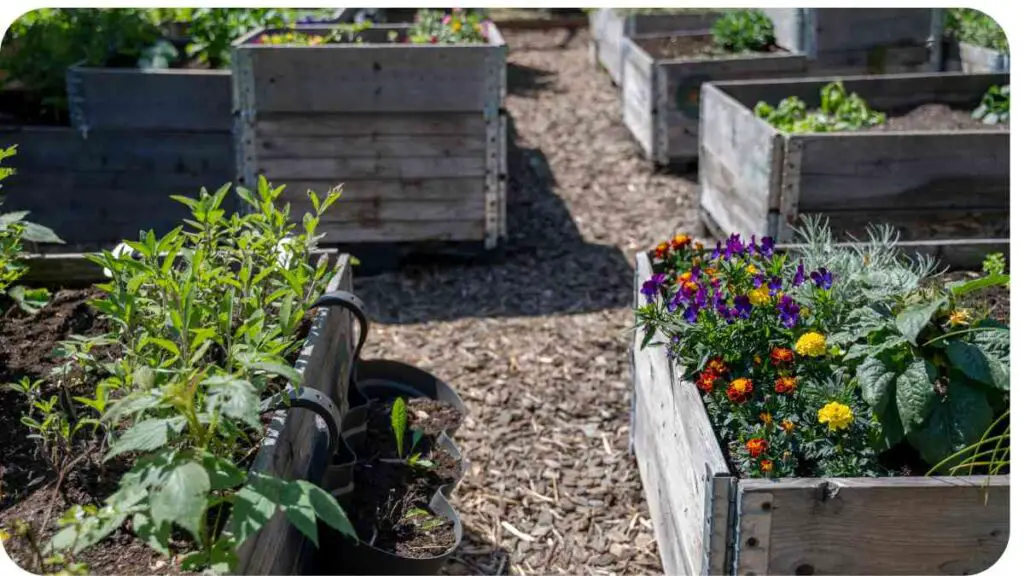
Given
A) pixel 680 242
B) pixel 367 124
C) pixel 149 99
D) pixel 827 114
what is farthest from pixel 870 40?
pixel 149 99

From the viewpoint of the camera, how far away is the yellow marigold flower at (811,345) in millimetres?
2850

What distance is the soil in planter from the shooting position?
3066 millimetres

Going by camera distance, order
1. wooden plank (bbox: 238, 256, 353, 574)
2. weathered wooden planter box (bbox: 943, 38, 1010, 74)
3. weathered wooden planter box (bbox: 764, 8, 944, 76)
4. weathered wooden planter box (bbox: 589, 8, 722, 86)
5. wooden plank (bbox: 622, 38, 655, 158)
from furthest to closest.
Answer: weathered wooden planter box (bbox: 589, 8, 722, 86) < weathered wooden planter box (bbox: 764, 8, 944, 76) < wooden plank (bbox: 622, 38, 655, 158) < weathered wooden planter box (bbox: 943, 38, 1010, 74) < wooden plank (bbox: 238, 256, 353, 574)

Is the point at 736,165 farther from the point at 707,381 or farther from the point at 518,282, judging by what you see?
the point at 707,381

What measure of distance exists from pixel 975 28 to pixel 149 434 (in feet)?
23.6

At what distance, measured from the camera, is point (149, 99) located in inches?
231

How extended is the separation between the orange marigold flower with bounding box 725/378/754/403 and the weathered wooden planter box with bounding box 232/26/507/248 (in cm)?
313

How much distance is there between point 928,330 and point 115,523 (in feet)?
6.92

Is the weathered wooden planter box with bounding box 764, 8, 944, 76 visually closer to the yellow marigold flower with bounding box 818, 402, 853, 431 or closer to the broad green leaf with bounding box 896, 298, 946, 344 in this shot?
the broad green leaf with bounding box 896, 298, 946, 344

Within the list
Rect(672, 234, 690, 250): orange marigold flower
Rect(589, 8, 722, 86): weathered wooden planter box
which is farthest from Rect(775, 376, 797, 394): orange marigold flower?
Rect(589, 8, 722, 86): weathered wooden planter box

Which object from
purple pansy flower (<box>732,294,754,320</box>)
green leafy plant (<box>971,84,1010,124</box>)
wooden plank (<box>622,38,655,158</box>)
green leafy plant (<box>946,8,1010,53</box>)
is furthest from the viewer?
wooden plank (<box>622,38,655,158</box>)

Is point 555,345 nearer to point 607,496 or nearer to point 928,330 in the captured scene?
point 607,496

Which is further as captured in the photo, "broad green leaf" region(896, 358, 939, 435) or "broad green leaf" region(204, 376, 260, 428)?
"broad green leaf" region(896, 358, 939, 435)

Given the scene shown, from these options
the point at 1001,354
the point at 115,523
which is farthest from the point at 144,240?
the point at 1001,354
